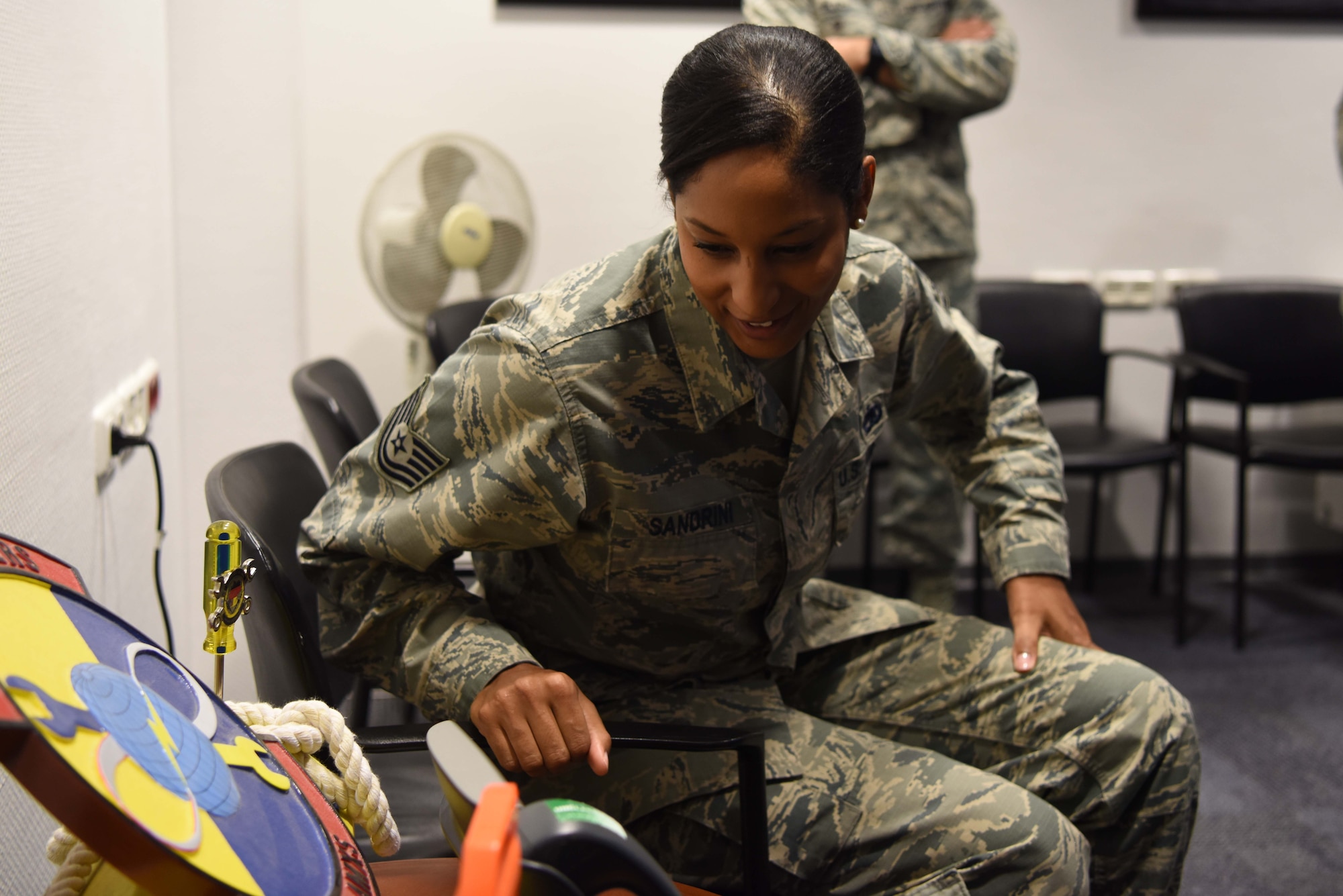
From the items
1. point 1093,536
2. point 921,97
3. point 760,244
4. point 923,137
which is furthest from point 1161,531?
point 760,244

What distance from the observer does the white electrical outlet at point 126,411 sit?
1243 millimetres

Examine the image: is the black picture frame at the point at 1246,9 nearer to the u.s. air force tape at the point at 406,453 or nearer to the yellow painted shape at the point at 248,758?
the u.s. air force tape at the point at 406,453

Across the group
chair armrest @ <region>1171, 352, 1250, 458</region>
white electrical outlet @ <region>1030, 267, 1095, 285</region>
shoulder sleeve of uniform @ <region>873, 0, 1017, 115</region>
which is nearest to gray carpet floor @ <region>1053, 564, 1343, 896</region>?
chair armrest @ <region>1171, 352, 1250, 458</region>

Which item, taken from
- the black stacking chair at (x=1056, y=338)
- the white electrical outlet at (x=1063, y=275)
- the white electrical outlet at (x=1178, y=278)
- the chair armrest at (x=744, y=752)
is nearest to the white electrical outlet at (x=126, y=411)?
the chair armrest at (x=744, y=752)

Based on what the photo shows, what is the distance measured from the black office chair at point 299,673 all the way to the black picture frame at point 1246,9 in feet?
8.82

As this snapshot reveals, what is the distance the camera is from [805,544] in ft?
3.53

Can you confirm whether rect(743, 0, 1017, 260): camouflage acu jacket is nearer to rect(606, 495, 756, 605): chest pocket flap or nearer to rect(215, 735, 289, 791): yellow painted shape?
rect(606, 495, 756, 605): chest pocket flap

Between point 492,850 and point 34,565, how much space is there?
0.95 feet

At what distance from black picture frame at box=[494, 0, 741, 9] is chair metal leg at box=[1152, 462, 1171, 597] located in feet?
5.51

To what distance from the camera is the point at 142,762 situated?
44 centimetres

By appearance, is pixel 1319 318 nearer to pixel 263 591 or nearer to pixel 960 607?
pixel 960 607

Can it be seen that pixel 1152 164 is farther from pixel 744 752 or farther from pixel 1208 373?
pixel 744 752

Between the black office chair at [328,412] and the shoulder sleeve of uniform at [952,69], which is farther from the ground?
the shoulder sleeve of uniform at [952,69]

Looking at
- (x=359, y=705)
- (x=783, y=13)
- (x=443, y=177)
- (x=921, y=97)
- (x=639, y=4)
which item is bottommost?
(x=359, y=705)
